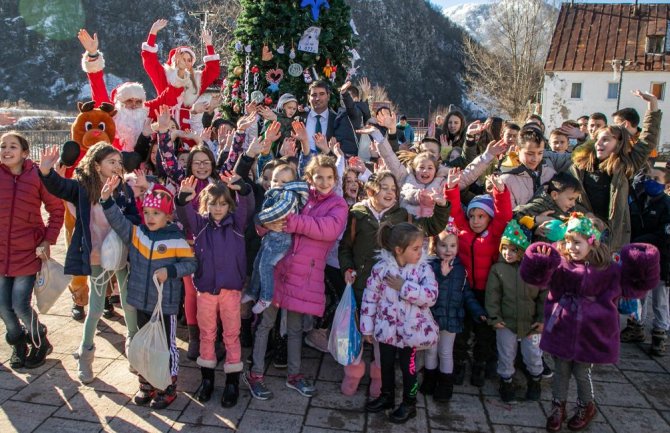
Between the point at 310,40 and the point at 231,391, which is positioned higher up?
the point at 310,40

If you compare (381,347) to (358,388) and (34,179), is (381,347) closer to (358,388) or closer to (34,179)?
(358,388)

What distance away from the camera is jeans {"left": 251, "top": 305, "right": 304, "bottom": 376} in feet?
13.4

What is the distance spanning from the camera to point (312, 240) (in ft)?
13.2

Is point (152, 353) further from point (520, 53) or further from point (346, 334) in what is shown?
point (520, 53)

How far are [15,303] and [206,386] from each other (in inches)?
70.1

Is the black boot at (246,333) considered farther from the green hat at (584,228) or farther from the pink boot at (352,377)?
the green hat at (584,228)

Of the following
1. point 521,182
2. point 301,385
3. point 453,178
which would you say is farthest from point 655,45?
point 301,385

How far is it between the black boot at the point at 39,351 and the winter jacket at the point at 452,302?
324cm

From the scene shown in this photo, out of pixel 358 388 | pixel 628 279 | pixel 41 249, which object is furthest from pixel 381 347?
pixel 41 249

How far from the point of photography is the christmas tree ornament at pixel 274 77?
6762 mm

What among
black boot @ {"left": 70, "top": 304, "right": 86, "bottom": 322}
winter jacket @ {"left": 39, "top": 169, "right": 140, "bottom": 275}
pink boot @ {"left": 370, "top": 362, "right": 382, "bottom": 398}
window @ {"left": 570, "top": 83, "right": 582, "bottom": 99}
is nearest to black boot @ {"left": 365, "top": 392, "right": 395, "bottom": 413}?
pink boot @ {"left": 370, "top": 362, "right": 382, "bottom": 398}

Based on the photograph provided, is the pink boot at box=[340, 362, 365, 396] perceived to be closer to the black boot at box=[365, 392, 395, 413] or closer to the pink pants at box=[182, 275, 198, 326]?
the black boot at box=[365, 392, 395, 413]

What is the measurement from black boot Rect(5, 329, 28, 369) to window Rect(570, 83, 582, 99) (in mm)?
39550

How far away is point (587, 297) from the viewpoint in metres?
3.55
